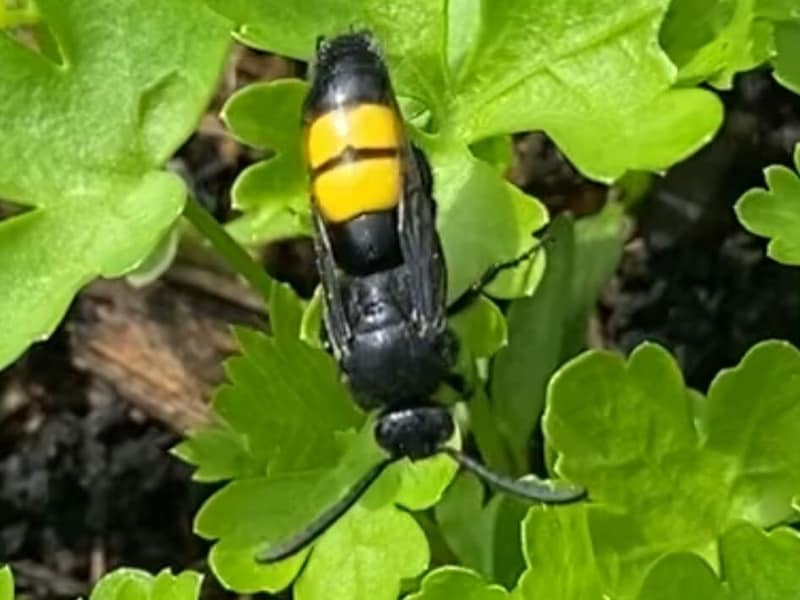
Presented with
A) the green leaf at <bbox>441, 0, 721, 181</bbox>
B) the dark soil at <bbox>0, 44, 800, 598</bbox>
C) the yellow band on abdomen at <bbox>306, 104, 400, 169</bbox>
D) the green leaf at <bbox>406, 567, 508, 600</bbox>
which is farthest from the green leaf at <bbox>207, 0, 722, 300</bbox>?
the dark soil at <bbox>0, 44, 800, 598</bbox>

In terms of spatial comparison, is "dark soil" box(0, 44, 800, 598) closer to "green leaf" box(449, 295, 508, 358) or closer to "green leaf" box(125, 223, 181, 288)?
"green leaf" box(125, 223, 181, 288)

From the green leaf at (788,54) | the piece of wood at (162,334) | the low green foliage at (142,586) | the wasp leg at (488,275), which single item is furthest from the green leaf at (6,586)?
the green leaf at (788,54)

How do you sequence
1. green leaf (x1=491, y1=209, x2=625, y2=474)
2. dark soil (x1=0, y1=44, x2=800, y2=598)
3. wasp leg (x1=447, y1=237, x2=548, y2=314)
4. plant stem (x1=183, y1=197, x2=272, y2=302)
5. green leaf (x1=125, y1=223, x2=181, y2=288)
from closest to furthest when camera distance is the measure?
wasp leg (x1=447, y1=237, x2=548, y2=314), plant stem (x1=183, y1=197, x2=272, y2=302), green leaf (x1=491, y1=209, x2=625, y2=474), green leaf (x1=125, y1=223, x2=181, y2=288), dark soil (x1=0, y1=44, x2=800, y2=598)

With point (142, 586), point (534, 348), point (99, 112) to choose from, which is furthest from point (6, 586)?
point (534, 348)

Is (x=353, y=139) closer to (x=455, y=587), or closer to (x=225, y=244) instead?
(x=225, y=244)

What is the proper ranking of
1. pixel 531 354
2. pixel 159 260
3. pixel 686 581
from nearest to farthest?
pixel 686 581 → pixel 531 354 → pixel 159 260

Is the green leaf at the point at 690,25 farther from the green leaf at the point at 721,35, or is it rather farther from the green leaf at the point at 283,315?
the green leaf at the point at 283,315

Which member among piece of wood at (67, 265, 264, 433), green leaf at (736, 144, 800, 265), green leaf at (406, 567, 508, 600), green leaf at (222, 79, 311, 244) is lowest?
piece of wood at (67, 265, 264, 433)
